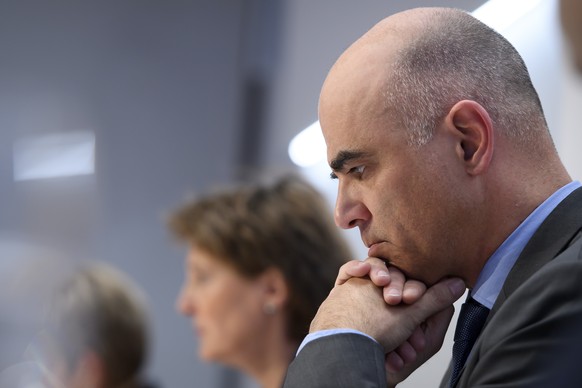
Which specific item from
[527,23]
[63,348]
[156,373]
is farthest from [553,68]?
[156,373]

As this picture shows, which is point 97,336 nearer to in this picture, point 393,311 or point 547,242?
point 393,311

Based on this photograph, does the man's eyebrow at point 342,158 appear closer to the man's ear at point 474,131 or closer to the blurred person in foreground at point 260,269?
the man's ear at point 474,131

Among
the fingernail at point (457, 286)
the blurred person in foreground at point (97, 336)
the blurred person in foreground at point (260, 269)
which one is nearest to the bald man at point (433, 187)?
the fingernail at point (457, 286)

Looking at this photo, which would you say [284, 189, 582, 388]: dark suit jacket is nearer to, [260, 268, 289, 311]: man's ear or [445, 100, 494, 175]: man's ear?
[445, 100, 494, 175]: man's ear

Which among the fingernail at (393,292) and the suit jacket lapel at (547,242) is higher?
the suit jacket lapel at (547,242)

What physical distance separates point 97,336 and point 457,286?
6.45ft

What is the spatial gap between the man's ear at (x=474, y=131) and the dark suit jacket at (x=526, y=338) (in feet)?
0.37

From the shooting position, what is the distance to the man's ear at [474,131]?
125 cm

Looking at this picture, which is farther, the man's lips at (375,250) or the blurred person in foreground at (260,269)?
the blurred person in foreground at (260,269)

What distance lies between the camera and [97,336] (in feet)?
10.1

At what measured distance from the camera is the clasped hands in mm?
1266

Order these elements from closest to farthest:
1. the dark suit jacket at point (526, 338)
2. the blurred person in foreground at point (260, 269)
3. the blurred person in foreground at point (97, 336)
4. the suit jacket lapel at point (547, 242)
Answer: the dark suit jacket at point (526, 338) → the suit jacket lapel at point (547, 242) → the blurred person in foreground at point (260, 269) → the blurred person in foreground at point (97, 336)

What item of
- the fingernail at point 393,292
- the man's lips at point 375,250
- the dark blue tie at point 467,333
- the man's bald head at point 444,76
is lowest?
the dark blue tie at point 467,333

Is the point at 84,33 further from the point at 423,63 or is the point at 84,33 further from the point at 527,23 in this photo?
the point at 423,63
